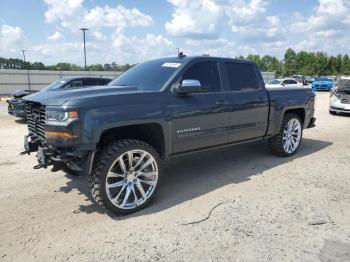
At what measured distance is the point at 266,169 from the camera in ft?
19.7

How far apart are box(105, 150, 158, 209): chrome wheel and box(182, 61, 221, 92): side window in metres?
1.41

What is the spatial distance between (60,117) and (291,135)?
491cm

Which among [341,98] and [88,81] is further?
[341,98]

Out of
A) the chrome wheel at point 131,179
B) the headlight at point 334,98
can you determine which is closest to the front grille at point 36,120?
the chrome wheel at point 131,179

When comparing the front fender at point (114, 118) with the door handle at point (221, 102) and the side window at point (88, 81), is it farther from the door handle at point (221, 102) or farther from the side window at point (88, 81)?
the side window at point (88, 81)

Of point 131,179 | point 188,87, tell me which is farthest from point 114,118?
point 188,87

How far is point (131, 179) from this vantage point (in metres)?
4.23

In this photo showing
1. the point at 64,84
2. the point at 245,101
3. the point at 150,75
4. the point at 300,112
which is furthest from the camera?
the point at 64,84

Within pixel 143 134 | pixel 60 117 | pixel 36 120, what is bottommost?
pixel 143 134

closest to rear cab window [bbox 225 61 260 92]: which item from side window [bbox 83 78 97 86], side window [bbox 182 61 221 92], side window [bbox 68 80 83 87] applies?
side window [bbox 182 61 221 92]

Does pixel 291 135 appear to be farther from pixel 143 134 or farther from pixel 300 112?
pixel 143 134

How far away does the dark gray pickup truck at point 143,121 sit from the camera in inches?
151

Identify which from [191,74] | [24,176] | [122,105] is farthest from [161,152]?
[24,176]

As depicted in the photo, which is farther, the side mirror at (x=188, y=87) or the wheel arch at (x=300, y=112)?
the wheel arch at (x=300, y=112)
